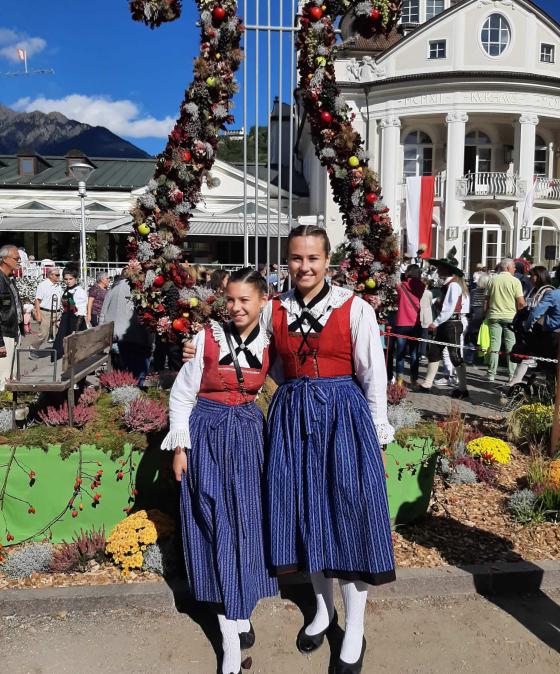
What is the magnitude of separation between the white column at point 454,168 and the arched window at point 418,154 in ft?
6.18

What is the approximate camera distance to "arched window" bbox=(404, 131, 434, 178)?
27703 millimetres

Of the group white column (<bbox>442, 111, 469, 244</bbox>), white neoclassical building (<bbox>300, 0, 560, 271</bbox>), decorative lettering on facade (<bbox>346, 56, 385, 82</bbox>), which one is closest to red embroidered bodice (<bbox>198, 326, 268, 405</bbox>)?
white neoclassical building (<bbox>300, 0, 560, 271</bbox>)

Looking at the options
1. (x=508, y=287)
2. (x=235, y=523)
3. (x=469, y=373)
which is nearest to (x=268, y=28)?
(x=235, y=523)

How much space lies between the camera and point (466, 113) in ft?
83.6

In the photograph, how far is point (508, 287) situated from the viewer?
29.6 ft

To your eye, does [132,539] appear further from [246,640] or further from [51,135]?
[51,135]

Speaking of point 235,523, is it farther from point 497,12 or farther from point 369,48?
point 369,48

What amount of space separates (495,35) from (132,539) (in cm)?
2778

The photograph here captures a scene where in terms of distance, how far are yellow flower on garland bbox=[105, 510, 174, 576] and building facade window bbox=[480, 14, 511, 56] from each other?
88.7 ft

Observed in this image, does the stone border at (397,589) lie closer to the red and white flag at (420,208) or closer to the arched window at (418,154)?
the red and white flag at (420,208)

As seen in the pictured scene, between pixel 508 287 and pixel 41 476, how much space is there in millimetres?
7246

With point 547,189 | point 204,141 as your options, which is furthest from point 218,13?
point 547,189

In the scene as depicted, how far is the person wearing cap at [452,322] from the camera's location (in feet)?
27.5

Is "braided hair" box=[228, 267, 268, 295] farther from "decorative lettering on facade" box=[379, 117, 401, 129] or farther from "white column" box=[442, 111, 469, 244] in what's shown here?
"decorative lettering on facade" box=[379, 117, 401, 129]
